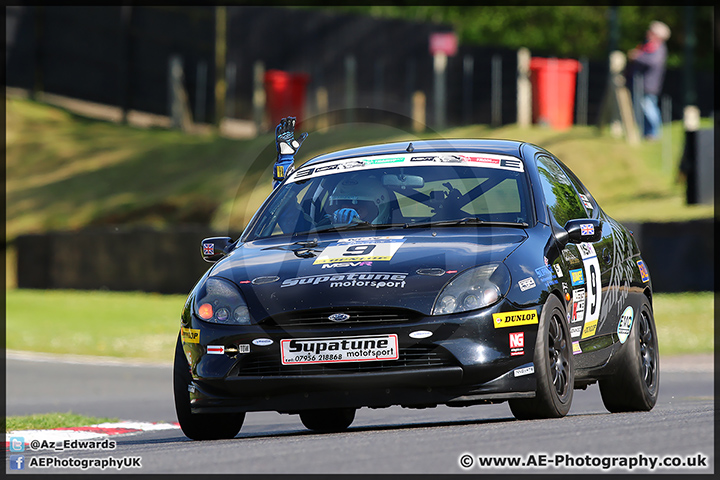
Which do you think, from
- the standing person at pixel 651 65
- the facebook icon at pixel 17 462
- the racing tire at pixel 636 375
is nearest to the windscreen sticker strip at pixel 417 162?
the racing tire at pixel 636 375

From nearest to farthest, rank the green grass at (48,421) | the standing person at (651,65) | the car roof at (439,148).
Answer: the car roof at (439,148) < the green grass at (48,421) < the standing person at (651,65)

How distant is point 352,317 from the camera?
6660 mm

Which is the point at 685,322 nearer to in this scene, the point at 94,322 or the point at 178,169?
the point at 94,322

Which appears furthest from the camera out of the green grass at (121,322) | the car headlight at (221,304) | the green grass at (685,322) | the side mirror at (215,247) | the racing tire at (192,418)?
the green grass at (121,322)

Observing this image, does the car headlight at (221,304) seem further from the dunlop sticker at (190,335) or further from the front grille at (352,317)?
the front grille at (352,317)

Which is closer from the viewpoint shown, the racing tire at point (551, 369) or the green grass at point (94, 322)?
the racing tire at point (551, 369)

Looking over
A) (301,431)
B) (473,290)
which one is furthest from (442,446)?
(301,431)

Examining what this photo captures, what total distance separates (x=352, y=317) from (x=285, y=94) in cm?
2664

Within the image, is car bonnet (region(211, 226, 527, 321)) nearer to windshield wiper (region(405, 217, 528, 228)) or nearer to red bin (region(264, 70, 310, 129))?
windshield wiper (region(405, 217, 528, 228))

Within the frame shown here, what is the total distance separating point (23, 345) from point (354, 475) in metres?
14.9

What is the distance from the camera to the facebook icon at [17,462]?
21.4 ft

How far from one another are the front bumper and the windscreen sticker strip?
1550mm

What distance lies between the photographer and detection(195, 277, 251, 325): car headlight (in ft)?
22.6

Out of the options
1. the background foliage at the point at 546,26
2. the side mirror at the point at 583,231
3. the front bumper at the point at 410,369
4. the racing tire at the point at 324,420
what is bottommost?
the racing tire at the point at 324,420
